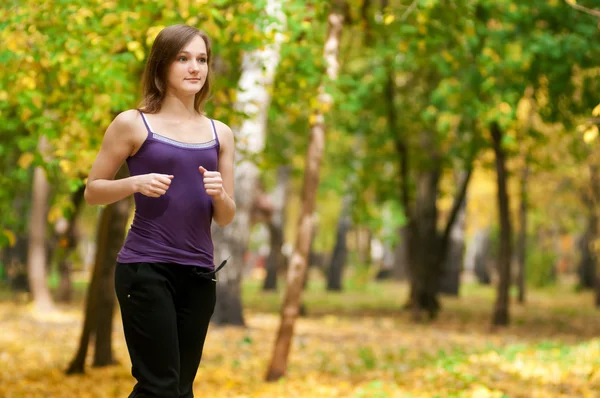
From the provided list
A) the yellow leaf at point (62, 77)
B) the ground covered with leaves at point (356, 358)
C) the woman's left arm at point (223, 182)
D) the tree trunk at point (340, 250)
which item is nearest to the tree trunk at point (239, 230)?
the ground covered with leaves at point (356, 358)

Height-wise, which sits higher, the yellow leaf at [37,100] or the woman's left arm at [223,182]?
the yellow leaf at [37,100]

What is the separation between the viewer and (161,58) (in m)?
3.58

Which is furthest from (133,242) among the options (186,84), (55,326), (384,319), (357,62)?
(357,62)

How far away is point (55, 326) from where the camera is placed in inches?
566

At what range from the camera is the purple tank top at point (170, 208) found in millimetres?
3457

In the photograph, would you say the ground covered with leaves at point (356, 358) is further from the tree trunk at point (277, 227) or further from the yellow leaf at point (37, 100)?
the tree trunk at point (277, 227)

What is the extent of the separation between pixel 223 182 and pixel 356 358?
7380mm

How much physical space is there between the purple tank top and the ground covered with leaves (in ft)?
13.8

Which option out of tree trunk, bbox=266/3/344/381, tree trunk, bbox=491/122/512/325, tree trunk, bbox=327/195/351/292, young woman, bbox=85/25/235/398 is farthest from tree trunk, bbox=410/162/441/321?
young woman, bbox=85/25/235/398

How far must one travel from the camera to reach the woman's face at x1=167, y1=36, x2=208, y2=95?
140 inches

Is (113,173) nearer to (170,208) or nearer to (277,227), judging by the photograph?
(170,208)

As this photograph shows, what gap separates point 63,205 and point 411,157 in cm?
1277

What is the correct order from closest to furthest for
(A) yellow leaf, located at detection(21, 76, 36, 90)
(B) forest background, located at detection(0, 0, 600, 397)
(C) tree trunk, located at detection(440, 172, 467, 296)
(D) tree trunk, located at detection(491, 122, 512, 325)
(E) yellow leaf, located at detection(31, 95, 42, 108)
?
(A) yellow leaf, located at detection(21, 76, 36, 90) < (E) yellow leaf, located at detection(31, 95, 42, 108) < (B) forest background, located at detection(0, 0, 600, 397) < (D) tree trunk, located at detection(491, 122, 512, 325) < (C) tree trunk, located at detection(440, 172, 467, 296)

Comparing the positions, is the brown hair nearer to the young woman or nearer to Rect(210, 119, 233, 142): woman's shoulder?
the young woman
